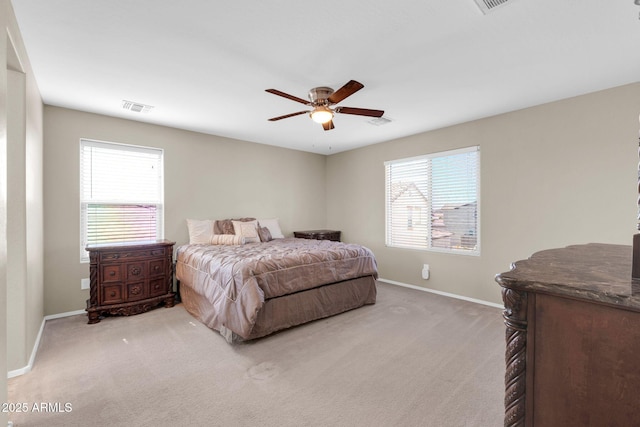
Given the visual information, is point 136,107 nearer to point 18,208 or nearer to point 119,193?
point 119,193

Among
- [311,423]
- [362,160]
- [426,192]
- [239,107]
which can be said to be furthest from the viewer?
[362,160]

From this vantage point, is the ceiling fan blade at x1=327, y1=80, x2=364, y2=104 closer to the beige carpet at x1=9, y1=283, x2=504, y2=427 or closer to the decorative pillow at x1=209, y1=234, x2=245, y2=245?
the beige carpet at x1=9, y1=283, x2=504, y2=427

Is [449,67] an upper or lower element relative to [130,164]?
upper

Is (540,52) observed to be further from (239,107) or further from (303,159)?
(303,159)

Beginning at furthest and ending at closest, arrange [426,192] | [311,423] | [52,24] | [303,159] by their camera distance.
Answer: [303,159]
[426,192]
[52,24]
[311,423]

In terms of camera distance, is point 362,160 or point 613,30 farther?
point 362,160

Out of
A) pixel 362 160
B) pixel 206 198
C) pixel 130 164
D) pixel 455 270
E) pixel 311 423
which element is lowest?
pixel 311 423

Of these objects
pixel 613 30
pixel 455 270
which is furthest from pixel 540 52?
pixel 455 270

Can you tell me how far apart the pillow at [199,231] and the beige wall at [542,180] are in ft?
10.5

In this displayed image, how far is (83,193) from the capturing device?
12.1 feet

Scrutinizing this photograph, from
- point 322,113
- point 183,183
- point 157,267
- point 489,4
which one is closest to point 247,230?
point 183,183

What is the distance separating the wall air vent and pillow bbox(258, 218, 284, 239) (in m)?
2.38

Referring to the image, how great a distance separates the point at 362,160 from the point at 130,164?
385cm

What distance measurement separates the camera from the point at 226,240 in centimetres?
420
